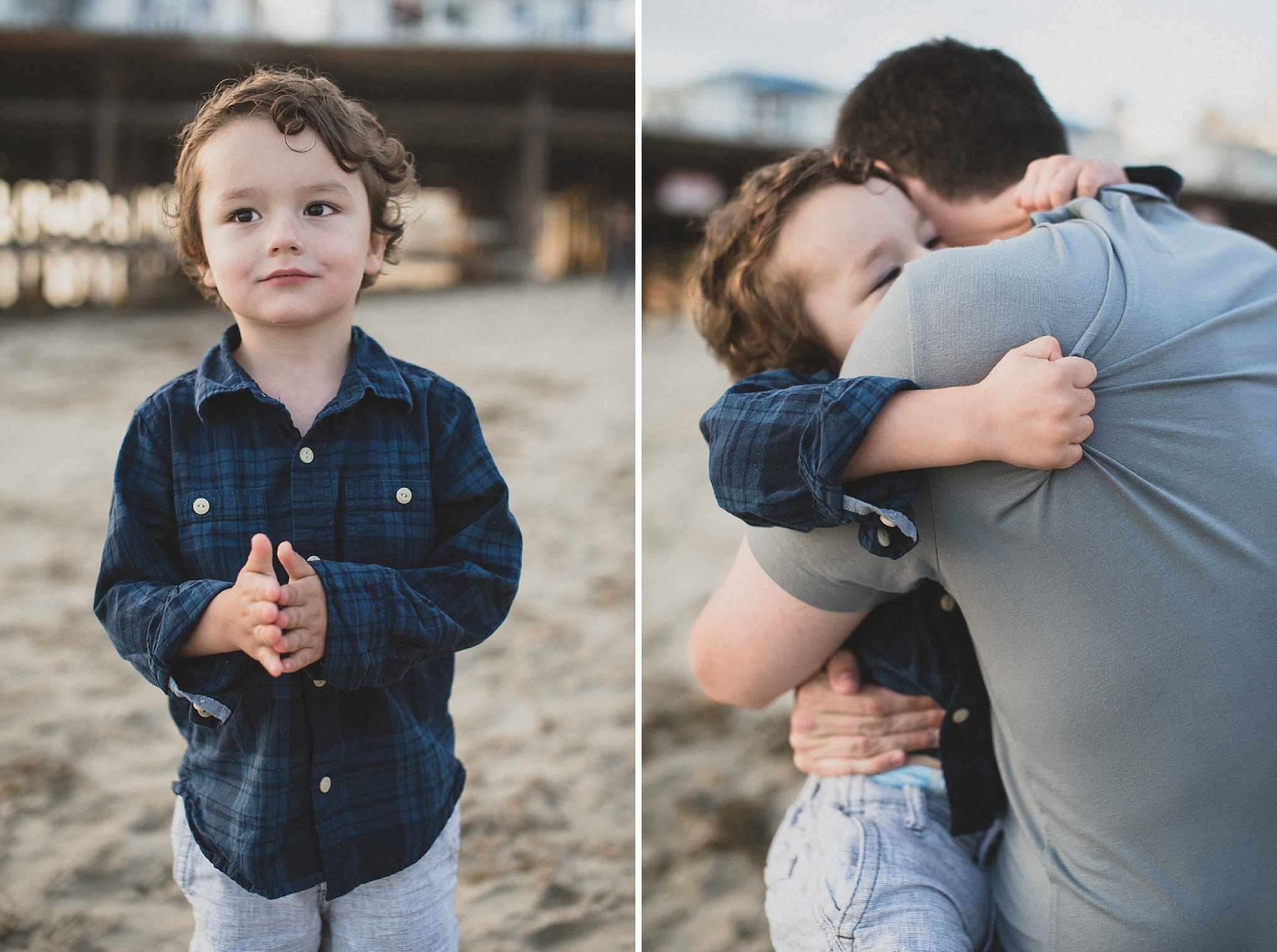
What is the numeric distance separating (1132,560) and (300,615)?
85 cm

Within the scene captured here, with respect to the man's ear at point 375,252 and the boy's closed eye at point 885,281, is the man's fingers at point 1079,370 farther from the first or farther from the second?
the man's ear at point 375,252

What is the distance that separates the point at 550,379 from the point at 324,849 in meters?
6.73

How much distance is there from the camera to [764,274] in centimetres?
140

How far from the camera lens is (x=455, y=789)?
1.37 m

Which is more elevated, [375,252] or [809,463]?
[375,252]

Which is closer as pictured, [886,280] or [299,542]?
[299,542]

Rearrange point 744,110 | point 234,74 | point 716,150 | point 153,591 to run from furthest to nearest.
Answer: point 744,110
point 716,150
point 234,74
point 153,591

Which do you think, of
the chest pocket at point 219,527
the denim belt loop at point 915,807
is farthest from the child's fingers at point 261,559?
the denim belt loop at point 915,807

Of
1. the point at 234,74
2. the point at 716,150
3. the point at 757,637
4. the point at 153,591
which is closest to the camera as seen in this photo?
the point at 153,591

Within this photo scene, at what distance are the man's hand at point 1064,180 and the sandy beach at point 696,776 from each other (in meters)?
1.82

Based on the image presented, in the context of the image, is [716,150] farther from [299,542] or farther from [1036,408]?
[1036,408]

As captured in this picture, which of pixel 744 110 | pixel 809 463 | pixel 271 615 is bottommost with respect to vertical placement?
pixel 271 615

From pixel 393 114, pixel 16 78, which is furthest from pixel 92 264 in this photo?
pixel 393 114

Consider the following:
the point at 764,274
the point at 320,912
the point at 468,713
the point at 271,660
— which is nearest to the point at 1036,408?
the point at 764,274
